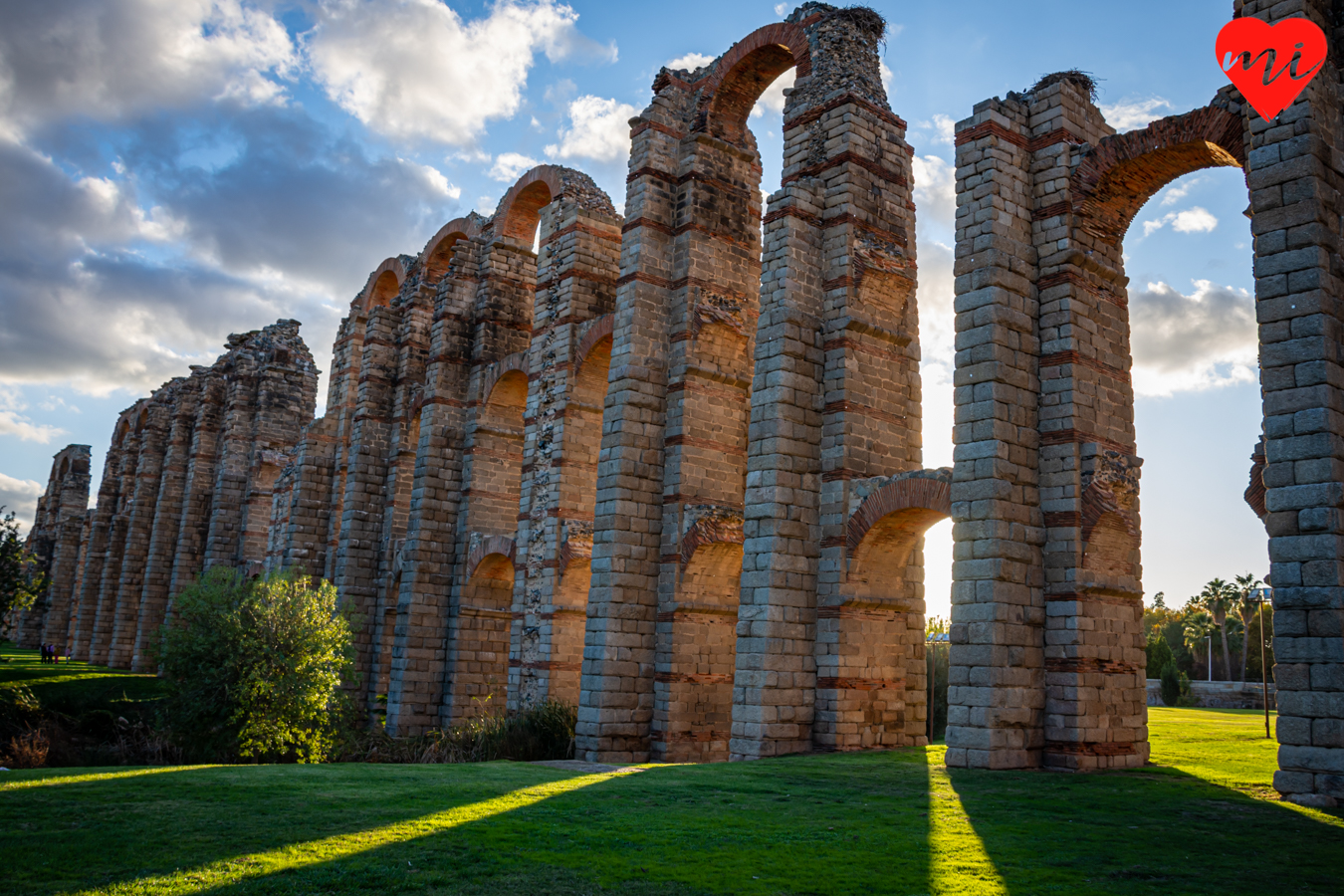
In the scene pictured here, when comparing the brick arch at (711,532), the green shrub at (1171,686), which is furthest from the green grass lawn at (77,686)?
the green shrub at (1171,686)

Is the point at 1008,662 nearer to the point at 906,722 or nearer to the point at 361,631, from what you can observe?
the point at 906,722

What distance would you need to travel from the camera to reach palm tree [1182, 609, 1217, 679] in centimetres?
5397

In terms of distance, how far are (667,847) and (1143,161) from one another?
1115cm

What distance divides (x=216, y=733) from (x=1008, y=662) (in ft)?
50.2

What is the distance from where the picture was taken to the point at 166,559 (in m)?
40.4

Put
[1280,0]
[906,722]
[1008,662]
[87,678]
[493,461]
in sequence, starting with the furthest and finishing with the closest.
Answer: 1. [87,678]
2. [493,461]
3. [906,722]
4. [1008,662]
5. [1280,0]

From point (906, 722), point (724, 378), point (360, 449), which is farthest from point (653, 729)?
point (360, 449)

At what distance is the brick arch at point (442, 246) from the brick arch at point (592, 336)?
29.1 feet

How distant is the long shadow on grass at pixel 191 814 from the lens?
699 cm

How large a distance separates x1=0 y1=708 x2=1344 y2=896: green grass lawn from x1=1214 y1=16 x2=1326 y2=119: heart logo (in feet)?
25.1

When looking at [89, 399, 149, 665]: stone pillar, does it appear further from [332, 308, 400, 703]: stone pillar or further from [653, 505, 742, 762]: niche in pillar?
[653, 505, 742, 762]: niche in pillar

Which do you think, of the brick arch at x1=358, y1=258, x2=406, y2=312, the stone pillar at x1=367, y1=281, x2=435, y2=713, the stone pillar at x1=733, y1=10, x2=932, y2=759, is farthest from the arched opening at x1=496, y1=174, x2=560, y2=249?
the stone pillar at x1=733, y1=10, x2=932, y2=759

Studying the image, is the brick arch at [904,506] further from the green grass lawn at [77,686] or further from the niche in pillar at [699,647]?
the green grass lawn at [77,686]

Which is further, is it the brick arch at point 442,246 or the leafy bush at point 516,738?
the brick arch at point 442,246
